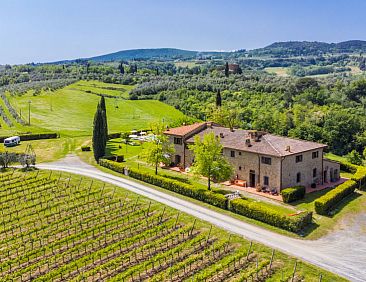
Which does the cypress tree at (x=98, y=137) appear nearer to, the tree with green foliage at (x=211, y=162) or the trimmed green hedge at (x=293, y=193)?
the tree with green foliage at (x=211, y=162)

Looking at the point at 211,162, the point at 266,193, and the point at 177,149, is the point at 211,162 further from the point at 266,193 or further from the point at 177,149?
the point at 177,149

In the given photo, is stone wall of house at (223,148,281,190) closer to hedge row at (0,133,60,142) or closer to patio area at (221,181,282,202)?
patio area at (221,181,282,202)

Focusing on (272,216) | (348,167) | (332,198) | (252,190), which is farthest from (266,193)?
(348,167)

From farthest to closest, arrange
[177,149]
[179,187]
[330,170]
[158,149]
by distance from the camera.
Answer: [177,149] < [158,149] < [330,170] < [179,187]

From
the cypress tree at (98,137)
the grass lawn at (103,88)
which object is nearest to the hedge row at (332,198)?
the cypress tree at (98,137)

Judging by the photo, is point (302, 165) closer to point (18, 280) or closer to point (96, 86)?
point (18, 280)

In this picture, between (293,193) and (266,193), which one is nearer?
(293,193)

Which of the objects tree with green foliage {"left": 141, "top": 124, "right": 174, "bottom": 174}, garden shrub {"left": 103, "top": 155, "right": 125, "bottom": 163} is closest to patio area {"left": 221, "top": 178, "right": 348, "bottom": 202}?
tree with green foliage {"left": 141, "top": 124, "right": 174, "bottom": 174}
